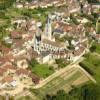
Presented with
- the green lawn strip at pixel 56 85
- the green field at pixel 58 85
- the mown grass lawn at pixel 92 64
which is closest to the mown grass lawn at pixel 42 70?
the green field at pixel 58 85

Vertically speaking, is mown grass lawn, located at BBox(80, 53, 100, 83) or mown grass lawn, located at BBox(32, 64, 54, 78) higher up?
mown grass lawn, located at BBox(32, 64, 54, 78)

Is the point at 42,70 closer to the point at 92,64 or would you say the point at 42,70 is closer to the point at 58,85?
the point at 58,85

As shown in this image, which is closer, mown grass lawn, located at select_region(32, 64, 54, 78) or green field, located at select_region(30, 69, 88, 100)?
green field, located at select_region(30, 69, 88, 100)

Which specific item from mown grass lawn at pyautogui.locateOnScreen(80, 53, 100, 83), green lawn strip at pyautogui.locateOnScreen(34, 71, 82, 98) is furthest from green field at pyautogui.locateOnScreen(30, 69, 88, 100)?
mown grass lawn at pyautogui.locateOnScreen(80, 53, 100, 83)

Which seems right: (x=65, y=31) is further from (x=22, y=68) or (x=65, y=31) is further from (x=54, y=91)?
(x=54, y=91)

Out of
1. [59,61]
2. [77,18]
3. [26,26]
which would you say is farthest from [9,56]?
[77,18]

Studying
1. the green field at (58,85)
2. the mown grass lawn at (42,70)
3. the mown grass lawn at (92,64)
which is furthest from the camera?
the mown grass lawn at (92,64)

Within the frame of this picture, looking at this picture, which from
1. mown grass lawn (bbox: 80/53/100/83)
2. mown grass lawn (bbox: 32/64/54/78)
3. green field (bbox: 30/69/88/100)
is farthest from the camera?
mown grass lawn (bbox: 80/53/100/83)

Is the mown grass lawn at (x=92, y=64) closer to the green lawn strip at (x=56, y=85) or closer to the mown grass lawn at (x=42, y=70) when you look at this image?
the green lawn strip at (x=56, y=85)

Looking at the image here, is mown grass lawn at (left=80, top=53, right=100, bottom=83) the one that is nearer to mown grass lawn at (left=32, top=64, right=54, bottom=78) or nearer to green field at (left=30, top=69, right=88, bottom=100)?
green field at (left=30, top=69, right=88, bottom=100)
